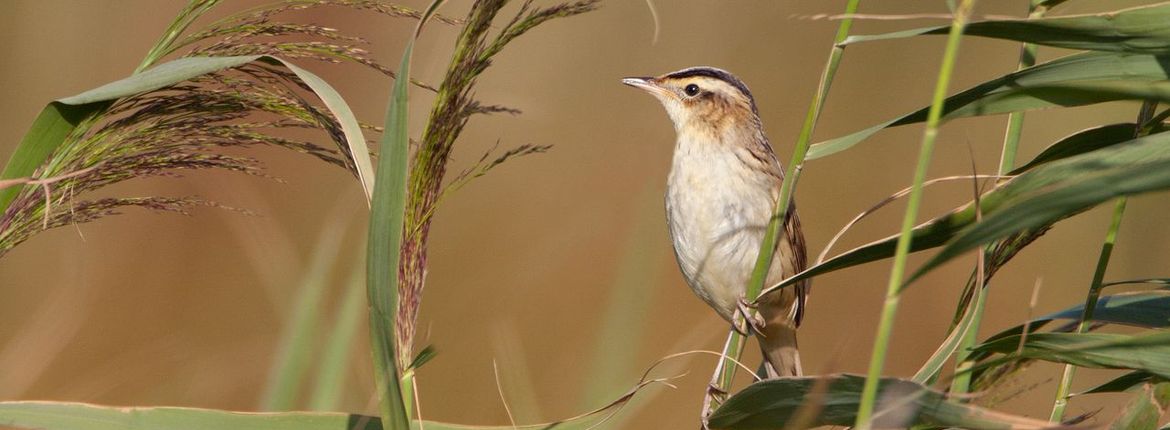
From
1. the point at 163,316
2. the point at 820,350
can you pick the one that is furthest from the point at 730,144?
the point at 163,316

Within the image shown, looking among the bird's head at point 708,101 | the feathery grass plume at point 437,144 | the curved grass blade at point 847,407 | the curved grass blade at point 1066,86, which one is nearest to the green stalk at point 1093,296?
the curved grass blade at point 1066,86

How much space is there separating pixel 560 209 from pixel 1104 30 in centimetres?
439

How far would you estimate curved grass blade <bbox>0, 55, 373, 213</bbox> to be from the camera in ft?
3.75

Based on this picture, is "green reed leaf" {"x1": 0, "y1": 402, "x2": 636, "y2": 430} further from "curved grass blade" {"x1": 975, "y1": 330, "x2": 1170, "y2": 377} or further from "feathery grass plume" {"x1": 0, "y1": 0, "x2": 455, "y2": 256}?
"curved grass blade" {"x1": 975, "y1": 330, "x2": 1170, "y2": 377}

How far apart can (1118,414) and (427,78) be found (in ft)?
2.91

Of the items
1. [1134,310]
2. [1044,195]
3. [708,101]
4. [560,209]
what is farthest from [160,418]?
[560,209]

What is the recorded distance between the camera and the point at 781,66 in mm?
6141

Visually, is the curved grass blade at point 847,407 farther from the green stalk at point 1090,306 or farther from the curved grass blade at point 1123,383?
the curved grass blade at point 1123,383

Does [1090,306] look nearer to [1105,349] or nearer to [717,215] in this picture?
[1105,349]

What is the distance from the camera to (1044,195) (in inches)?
33.1

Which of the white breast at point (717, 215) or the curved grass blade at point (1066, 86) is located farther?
the white breast at point (717, 215)

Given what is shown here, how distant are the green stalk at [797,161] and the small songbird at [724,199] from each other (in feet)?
2.44

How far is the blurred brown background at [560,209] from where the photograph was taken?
433cm

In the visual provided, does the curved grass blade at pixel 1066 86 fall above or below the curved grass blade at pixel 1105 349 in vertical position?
above
